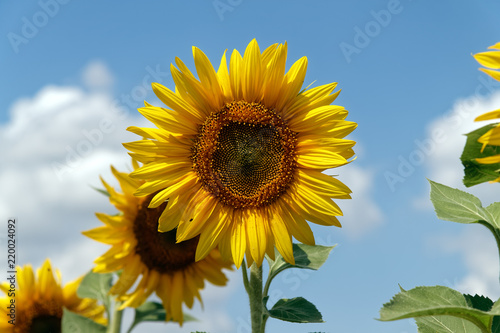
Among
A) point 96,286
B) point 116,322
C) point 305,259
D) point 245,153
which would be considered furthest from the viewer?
point 96,286

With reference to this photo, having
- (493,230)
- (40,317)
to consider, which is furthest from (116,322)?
(493,230)

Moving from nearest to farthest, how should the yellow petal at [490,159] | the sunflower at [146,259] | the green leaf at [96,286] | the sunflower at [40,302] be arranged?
the yellow petal at [490,159] < the sunflower at [146,259] < the green leaf at [96,286] < the sunflower at [40,302]

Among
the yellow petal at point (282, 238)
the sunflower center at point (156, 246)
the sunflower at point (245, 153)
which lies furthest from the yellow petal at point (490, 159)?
the sunflower center at point (156, 246)

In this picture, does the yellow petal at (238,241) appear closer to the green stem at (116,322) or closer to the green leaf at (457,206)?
the green leaf at (457,206)

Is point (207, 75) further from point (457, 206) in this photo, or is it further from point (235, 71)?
point (457, 206)

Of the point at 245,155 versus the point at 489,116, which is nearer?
the point at 489,116

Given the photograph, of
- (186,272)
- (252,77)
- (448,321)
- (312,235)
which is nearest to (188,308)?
(186,272)

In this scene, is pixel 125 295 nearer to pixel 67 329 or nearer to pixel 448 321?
pixel 67 329

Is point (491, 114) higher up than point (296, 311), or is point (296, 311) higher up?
point (491, 114)

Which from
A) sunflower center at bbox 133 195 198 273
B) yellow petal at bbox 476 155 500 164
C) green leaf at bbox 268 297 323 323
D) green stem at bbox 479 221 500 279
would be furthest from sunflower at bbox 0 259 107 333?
yellow petal at bbox 476 155 500 164
